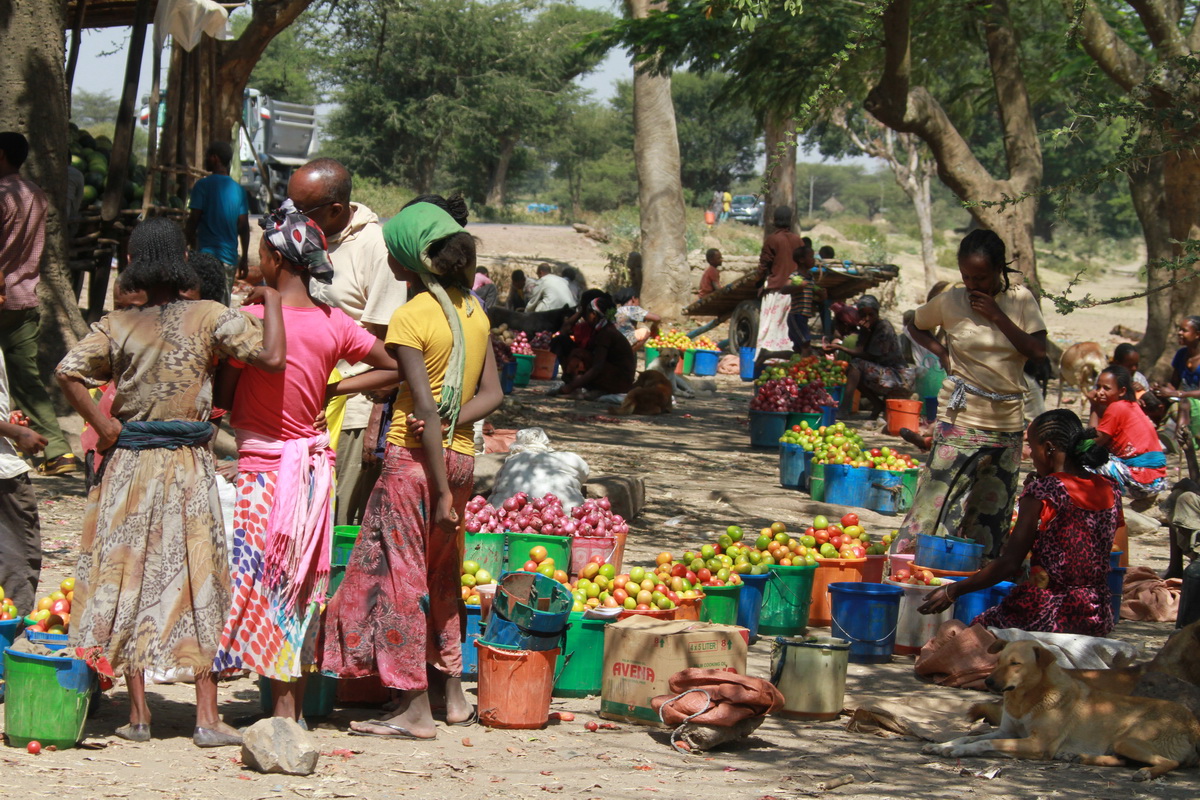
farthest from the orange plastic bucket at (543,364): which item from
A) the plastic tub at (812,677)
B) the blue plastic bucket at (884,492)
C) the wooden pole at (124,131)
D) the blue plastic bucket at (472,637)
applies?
the plastic tub at (812,677)

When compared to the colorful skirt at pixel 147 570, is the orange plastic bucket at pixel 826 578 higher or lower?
lower

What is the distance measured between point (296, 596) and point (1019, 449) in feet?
13.0

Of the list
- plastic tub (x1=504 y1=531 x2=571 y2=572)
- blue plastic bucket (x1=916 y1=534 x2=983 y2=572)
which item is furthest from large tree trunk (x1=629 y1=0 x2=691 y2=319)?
plastic tub (x1=504 y1=531 x2=571 y2=572)

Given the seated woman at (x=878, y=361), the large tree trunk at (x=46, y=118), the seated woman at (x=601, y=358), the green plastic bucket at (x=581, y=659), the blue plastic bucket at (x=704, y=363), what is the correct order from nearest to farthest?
the green plastic bucket at (x=581, y=659) → the large tree trunk at (x=46, y=118) → the seated woman at (x=878, y=361) → the seated woman at (x=601, y=358) → the blue plastic bucket at (x=704, y=363)

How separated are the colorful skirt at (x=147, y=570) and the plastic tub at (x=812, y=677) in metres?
2.27

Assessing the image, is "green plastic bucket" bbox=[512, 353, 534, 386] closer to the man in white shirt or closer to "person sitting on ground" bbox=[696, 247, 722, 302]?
the man in white shirt

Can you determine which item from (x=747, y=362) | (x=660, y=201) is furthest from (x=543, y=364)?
(x=660, y=201)

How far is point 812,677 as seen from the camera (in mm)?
5098

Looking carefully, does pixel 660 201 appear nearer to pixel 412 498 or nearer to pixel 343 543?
pixel 343 543

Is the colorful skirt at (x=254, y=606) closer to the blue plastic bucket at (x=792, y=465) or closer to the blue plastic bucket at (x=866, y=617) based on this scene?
the blue plastic bucket at (x=866, y=617)

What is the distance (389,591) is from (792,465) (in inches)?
257

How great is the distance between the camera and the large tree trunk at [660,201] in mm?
22156

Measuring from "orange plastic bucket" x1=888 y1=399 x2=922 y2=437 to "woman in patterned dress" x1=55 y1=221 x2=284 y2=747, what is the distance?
30.8 ft

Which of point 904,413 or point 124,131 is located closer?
point 124,131
